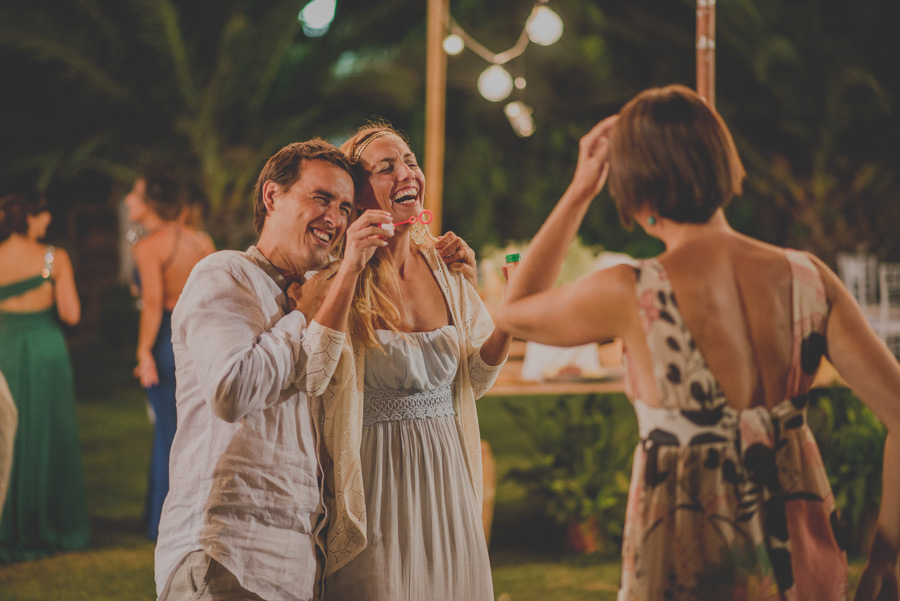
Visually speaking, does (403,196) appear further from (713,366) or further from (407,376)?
(713,366)

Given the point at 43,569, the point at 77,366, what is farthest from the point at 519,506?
the point at 77,366

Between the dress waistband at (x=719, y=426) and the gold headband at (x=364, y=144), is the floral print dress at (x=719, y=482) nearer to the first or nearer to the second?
the dress waistband at (x=719, y=426)

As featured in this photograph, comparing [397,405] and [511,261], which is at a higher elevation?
[511,261]

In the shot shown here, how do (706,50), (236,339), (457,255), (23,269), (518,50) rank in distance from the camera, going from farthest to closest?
(518,50) < (23,269) < (706,50) < (457,255) < (236,339)

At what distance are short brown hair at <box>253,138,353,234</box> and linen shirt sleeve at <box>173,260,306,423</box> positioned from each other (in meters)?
Answer: 0.31

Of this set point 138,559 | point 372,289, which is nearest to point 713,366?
point 372,289

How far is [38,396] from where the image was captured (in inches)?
234

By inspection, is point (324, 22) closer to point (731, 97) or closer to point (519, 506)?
point (731, 97)

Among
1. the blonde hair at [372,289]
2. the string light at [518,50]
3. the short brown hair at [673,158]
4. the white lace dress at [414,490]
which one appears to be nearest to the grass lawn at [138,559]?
the white lace dress at [414,490]

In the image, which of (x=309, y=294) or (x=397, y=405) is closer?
(x=309, y=294)

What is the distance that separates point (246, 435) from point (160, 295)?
3.80m

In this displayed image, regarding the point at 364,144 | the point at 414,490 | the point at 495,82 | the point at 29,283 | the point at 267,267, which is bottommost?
the point at 414,490

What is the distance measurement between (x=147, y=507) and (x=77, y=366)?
874 centimetres

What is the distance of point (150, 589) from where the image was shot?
5.12 metres
